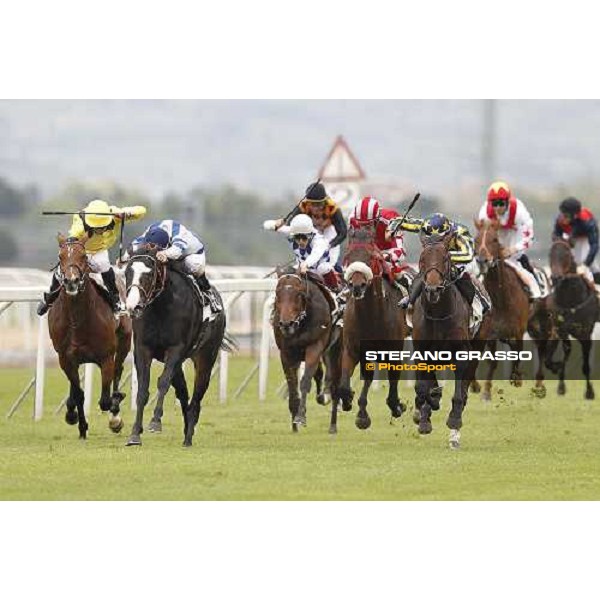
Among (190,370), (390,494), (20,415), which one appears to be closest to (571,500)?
(390,494)

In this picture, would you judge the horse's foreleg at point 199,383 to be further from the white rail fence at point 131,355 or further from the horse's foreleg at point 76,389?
the white rail fence at point 131,355

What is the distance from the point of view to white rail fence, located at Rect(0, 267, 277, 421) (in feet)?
54.5

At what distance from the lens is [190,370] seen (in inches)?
876

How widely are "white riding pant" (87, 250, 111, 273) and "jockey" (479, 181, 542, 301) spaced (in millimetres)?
5043

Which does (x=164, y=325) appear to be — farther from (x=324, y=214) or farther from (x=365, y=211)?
(x=324, y=214)

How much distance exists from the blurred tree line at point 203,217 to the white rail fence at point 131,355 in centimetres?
1797

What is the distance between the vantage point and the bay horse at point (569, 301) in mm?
20812

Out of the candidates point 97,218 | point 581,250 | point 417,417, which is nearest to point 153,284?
point 97,218

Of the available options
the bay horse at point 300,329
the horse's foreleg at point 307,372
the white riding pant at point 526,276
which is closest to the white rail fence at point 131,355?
the bay horse at point 300,329

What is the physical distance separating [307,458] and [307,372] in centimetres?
227

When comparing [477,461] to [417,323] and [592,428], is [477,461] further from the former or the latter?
[592,428]

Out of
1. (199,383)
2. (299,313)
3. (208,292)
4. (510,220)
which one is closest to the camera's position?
(199,383)

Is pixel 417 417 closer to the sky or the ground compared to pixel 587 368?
closer to the sky

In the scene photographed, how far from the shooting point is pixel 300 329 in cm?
1587
